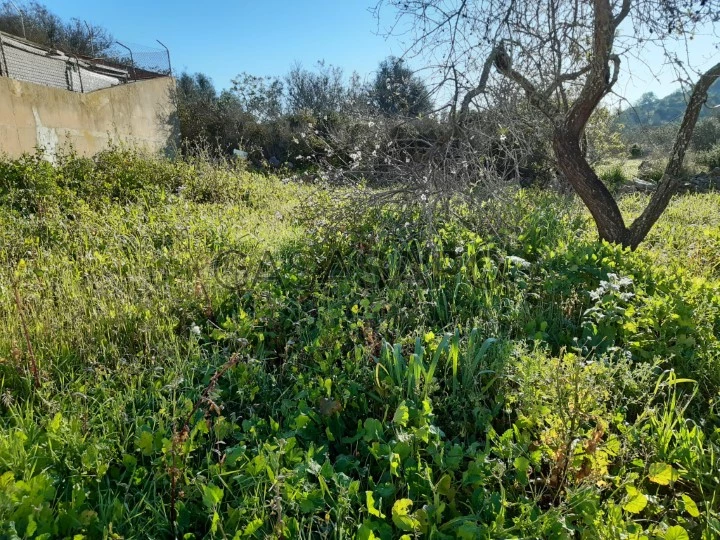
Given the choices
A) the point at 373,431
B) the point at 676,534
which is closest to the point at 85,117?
the point at 373,431

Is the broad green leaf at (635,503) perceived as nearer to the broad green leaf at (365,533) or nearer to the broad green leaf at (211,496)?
the broad green leaf at (365,533)

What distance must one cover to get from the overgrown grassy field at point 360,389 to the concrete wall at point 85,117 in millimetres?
5958

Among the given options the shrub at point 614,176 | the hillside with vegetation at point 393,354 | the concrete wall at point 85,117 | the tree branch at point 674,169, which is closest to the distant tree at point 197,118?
the concrete wall at point 85,117

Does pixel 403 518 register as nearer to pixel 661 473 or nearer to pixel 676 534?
pixel 676 534

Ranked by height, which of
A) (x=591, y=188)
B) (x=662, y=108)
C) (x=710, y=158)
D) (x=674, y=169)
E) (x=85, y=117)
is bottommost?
(x=591, y=188)

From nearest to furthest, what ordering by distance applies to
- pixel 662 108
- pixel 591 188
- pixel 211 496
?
1. pixel 211 496
2. pixel 591 188
3. pixel 662 108

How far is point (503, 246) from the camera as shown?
396cm

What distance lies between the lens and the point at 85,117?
34.9ft

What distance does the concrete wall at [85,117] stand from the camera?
856cm

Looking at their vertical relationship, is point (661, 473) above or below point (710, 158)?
below

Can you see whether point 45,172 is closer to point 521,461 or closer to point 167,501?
point 167,501

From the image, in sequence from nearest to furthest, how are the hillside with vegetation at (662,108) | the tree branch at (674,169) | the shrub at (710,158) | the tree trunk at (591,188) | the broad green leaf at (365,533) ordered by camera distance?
the broad green leaf at (365,533) → the tree branch at (674,169) → the hillside with vegetation at (662,108) → the tree trunk at (591,188) → the shrub at (710,158)

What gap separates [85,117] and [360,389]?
37.4 ft

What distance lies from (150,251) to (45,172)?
4.03m
